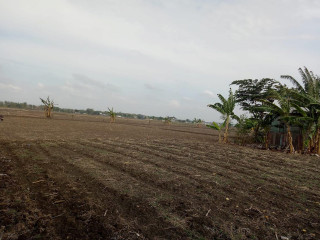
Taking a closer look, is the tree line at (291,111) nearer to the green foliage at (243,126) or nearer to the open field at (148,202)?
the green foliage at (243,126)

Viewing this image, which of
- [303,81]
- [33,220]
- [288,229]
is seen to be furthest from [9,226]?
[303,81]

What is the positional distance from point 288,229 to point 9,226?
159 inches

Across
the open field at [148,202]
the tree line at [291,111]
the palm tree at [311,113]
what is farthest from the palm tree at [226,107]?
the open field at [148,202]

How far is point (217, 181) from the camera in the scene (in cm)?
508

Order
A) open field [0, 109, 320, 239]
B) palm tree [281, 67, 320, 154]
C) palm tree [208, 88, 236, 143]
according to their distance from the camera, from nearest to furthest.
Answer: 1. open field [0, 109, 320, 239]
2. palm tree [281, 67, 320, 154]
3. palm tree [208, 88, 236, 143]

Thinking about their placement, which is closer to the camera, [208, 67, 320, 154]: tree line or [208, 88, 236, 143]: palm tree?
[208, 67, 320, 154]: tree line

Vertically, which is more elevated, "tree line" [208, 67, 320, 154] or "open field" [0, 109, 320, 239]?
"tree line" [208, 67, 320, 154]

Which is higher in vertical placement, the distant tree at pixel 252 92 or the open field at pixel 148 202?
the distant tree at pixel 252 92

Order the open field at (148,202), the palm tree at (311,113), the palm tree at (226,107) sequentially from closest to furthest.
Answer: the open field at (148,202) → the palm tree at (311,113) → the palm tree at (226,107)

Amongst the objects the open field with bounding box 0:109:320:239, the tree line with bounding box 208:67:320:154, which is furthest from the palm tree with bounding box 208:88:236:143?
the open field with bounding box 0:109:320:239

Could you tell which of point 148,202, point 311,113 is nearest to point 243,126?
point 311,113

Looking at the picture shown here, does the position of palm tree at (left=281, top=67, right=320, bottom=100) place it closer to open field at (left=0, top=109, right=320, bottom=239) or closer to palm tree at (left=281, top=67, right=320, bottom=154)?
palm tree at (left=281, top=67, right=320, bottom=154)

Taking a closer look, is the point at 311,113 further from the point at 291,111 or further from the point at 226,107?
the point at 226,107

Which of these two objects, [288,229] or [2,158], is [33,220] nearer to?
[288,229]
